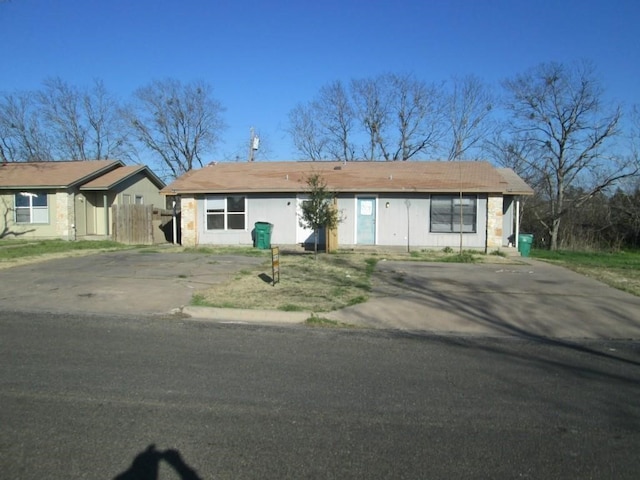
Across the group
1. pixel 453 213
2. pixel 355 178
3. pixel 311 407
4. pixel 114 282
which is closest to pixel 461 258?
pixel 453 213

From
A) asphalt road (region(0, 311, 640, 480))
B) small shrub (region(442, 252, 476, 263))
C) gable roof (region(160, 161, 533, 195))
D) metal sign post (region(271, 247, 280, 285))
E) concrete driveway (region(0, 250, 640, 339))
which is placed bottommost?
asphalt road (region(0, 311, 640, 480))

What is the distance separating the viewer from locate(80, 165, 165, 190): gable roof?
84.6 feet

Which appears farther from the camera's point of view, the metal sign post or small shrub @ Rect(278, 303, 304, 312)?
the metal sign post

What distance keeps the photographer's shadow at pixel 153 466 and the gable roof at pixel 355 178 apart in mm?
16919

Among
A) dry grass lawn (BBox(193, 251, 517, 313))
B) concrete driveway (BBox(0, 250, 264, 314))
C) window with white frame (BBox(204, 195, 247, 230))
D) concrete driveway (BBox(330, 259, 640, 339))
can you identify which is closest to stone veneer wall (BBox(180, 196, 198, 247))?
window with white frame (BBox(204, 195, 247, 230))

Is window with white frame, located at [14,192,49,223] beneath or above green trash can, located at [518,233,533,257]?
above

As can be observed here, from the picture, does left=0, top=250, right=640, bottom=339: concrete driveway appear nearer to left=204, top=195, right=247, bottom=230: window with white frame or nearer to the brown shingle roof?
left=204, top=195, right=247, bottom=230: window with white frame

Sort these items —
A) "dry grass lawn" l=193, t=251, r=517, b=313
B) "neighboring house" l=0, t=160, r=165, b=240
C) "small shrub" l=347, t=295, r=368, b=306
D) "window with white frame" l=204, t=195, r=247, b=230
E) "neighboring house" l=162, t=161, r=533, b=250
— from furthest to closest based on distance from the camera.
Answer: "neighboring house" l=0, t=160, r=165, b=240 < "window with white frame" l=204, t=195, r=247, b=230 < "neighboring house" l=162, t=161, r=533, b=250 < "small shrub" l=347, t=295, r=368, b=306 < "dry grass lawn" l=193, t=251, r=517, b=313

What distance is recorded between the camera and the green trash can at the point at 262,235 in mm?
20422

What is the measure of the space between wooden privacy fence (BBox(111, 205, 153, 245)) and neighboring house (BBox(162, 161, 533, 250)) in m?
2.30

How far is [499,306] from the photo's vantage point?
9.81 meters

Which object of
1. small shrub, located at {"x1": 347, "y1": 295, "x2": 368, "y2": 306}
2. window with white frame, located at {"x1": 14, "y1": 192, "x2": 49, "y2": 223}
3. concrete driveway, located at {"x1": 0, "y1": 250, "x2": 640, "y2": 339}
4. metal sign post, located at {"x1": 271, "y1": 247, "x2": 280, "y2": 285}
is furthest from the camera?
window with white frame, located at {"x1": 14, "y1": 192, "x2": 49, "y2": 223}

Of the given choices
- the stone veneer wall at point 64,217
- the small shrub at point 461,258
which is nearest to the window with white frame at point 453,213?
the small shrub at point 461,258

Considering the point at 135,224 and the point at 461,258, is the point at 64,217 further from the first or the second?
the point at 461,258
